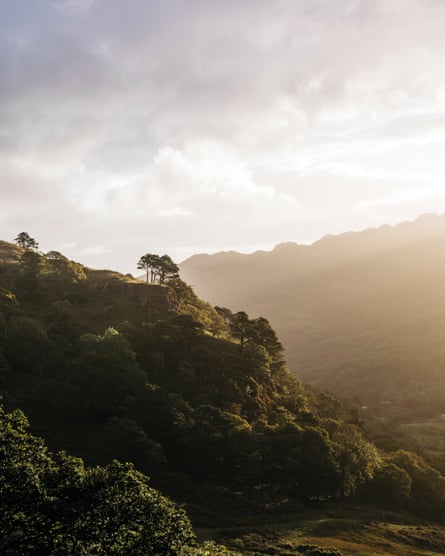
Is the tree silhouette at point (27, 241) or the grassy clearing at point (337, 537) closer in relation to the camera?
the grassy clearing at point (337, 537)

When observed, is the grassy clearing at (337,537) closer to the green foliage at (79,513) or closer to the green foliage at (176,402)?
the green foliage at (176,402)

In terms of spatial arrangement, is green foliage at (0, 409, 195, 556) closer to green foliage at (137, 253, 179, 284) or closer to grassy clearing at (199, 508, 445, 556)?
grassy clearing at (199, 508, 445, 556)

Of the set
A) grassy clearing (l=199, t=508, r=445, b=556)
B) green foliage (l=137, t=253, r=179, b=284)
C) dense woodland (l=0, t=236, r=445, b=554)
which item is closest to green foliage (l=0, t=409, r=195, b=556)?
dense woodland (l=0, t=236, r=445, b=554)

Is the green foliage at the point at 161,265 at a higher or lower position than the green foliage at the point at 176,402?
higher

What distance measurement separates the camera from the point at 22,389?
287ft

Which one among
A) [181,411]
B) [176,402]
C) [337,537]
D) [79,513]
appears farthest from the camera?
[176,402]

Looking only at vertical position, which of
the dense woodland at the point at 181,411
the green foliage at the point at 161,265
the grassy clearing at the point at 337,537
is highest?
the green foliage at the point at 161,265

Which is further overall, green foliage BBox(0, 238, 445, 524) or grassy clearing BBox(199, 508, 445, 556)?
green foliage BBox(0, 238, 445, 524)

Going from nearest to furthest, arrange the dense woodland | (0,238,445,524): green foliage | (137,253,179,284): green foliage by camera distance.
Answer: the dense woodland, (0,238,445,524): green foliage, (137,253,179,284): green foliage

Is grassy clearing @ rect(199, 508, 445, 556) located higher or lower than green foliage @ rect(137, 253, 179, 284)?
lower

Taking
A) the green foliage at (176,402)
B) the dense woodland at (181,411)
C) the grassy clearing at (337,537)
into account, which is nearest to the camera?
the grassy clearing at (337,537)

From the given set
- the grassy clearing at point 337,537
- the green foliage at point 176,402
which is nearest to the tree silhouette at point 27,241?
the green foliage at point 176,402

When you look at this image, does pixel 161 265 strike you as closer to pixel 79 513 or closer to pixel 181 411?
pixel 181 411

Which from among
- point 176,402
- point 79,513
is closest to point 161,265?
point 176,402
